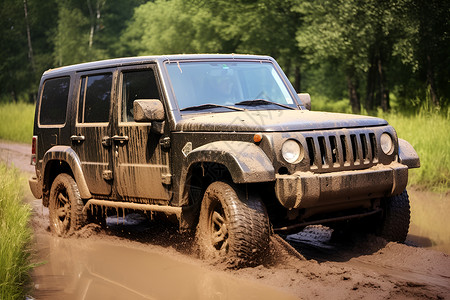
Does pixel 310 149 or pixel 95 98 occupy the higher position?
pixel 95 98

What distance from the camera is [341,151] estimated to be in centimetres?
552

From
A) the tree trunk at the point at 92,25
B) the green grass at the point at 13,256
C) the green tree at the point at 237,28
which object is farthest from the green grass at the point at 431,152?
the tree trunk at the point at 92,25

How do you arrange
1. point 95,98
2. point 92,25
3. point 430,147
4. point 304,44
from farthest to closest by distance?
point 92,25
point 304,44
point 430,147
point 95,98

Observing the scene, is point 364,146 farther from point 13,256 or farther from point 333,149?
point 13,256

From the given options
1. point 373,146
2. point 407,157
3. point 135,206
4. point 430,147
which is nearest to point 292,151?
point 373,146

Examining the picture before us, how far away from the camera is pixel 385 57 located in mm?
24391

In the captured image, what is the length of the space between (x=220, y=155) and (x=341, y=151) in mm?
1065

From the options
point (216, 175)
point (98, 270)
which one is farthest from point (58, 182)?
point (216, 175)

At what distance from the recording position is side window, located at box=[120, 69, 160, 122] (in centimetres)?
646

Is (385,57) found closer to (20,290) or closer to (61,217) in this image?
(61,217)

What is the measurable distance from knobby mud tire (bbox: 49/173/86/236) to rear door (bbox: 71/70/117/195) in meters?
0.33

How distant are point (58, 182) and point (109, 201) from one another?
116 centimetres

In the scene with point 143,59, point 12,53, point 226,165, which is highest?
point 12,53

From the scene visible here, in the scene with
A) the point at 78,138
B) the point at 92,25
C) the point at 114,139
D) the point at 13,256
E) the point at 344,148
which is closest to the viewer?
the point at 13,256
